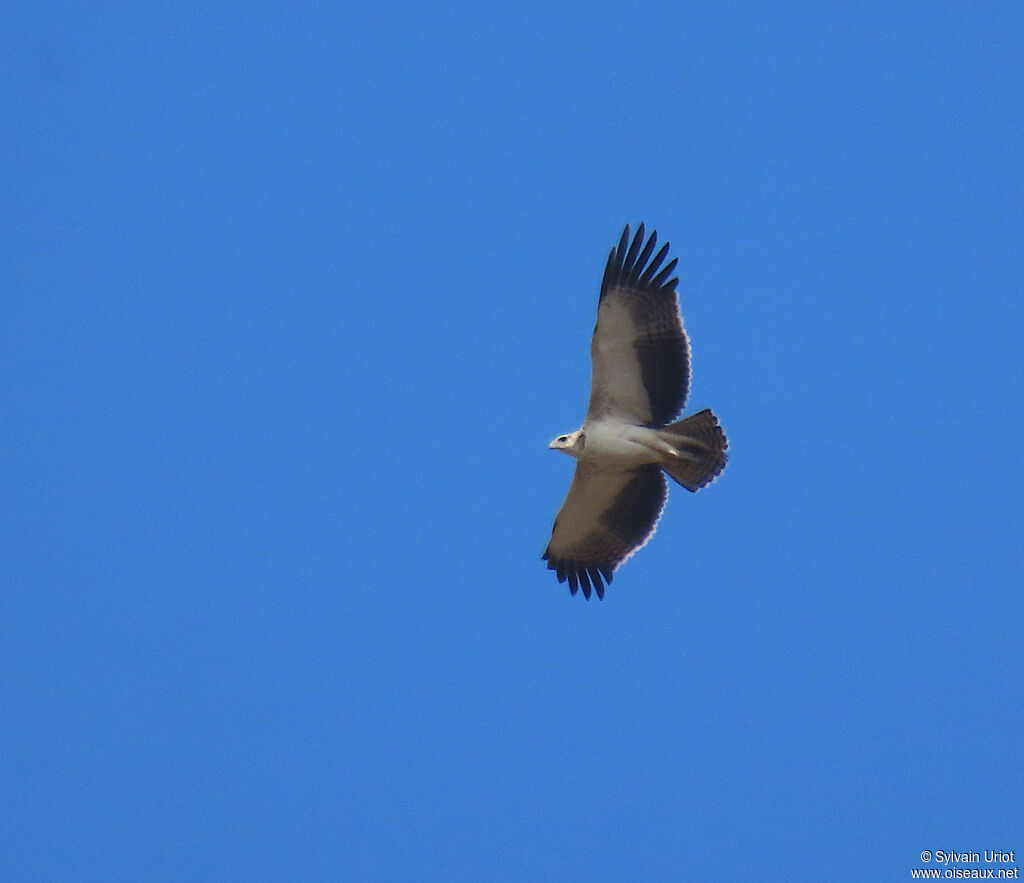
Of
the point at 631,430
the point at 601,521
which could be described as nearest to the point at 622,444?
the point at 631,430

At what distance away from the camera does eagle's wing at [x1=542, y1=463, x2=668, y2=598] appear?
1789 centimetres

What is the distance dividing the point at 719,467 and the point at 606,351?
66.3 inches

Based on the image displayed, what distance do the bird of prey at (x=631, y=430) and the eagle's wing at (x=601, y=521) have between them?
11 mm

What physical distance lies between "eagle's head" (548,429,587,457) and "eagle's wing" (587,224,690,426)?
1.67ft

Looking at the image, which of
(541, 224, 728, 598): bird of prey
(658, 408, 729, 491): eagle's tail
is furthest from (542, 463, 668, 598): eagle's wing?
(658, 408, 729, 491): eagle's tail

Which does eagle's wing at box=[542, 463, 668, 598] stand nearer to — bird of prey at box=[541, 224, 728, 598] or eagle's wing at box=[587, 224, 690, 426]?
bird of prey at box=[541, 224, 728, 598]

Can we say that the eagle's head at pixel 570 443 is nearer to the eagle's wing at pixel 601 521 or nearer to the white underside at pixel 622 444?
the white underside at pixel 622 444

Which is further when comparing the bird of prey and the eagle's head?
the eagle's head

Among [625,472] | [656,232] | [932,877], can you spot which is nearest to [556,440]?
[625,472]

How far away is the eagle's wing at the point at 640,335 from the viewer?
1669 cm

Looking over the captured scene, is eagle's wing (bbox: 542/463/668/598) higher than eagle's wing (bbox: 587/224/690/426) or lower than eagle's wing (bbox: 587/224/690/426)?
lower

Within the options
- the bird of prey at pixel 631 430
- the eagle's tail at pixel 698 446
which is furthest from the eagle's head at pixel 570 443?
the eagle's tail at pixel 698 446

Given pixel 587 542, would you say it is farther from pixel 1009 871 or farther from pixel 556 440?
pixel 1009 871

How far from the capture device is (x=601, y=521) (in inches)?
720
